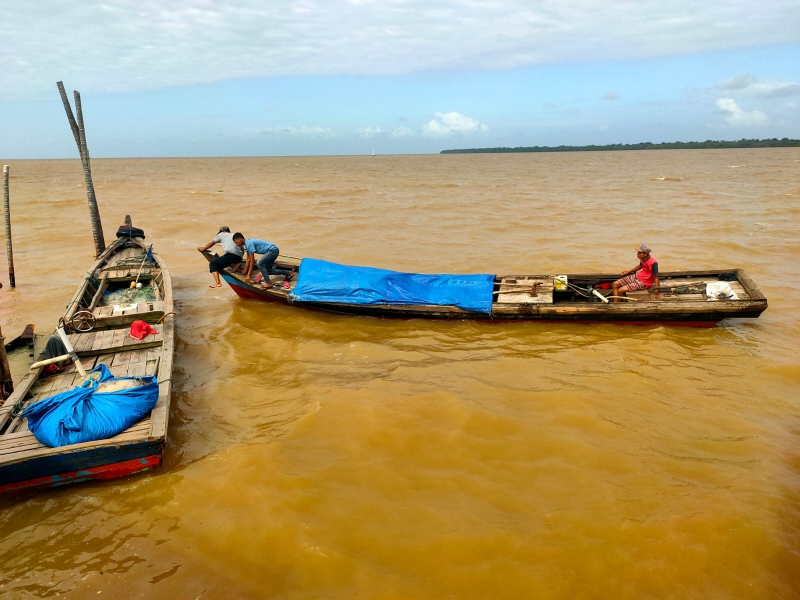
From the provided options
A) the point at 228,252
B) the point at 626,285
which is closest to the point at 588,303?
the point at 626,285

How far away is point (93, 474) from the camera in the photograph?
5.04 meters

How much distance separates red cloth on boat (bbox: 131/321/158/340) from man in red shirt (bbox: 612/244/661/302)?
8057 millimetres

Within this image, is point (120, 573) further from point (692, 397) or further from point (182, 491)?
point (692, 397)

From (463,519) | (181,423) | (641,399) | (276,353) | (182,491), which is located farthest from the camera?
(276,353)

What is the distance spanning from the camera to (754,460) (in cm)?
556

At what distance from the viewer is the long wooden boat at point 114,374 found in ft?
15.7

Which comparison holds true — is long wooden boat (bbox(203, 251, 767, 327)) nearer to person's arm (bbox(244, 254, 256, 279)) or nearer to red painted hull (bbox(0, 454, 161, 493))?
person's arm (bbox(244, 254, 256, 279))

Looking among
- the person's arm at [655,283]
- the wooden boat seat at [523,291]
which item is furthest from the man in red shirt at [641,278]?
the wooden boat seat at [523,291]

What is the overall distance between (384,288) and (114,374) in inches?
193

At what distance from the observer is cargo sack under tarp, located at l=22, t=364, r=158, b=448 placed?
4863 mm

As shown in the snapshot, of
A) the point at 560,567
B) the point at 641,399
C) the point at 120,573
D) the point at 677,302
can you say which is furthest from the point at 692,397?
the point at 120,573

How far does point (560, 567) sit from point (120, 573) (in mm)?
3743

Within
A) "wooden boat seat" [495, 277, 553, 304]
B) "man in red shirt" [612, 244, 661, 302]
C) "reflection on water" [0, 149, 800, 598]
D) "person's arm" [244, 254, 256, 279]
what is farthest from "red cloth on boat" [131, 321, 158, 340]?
"man in red shirt" [612, 244, 661, 302]

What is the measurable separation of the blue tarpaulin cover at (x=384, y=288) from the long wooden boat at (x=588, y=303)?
5.2 inches
